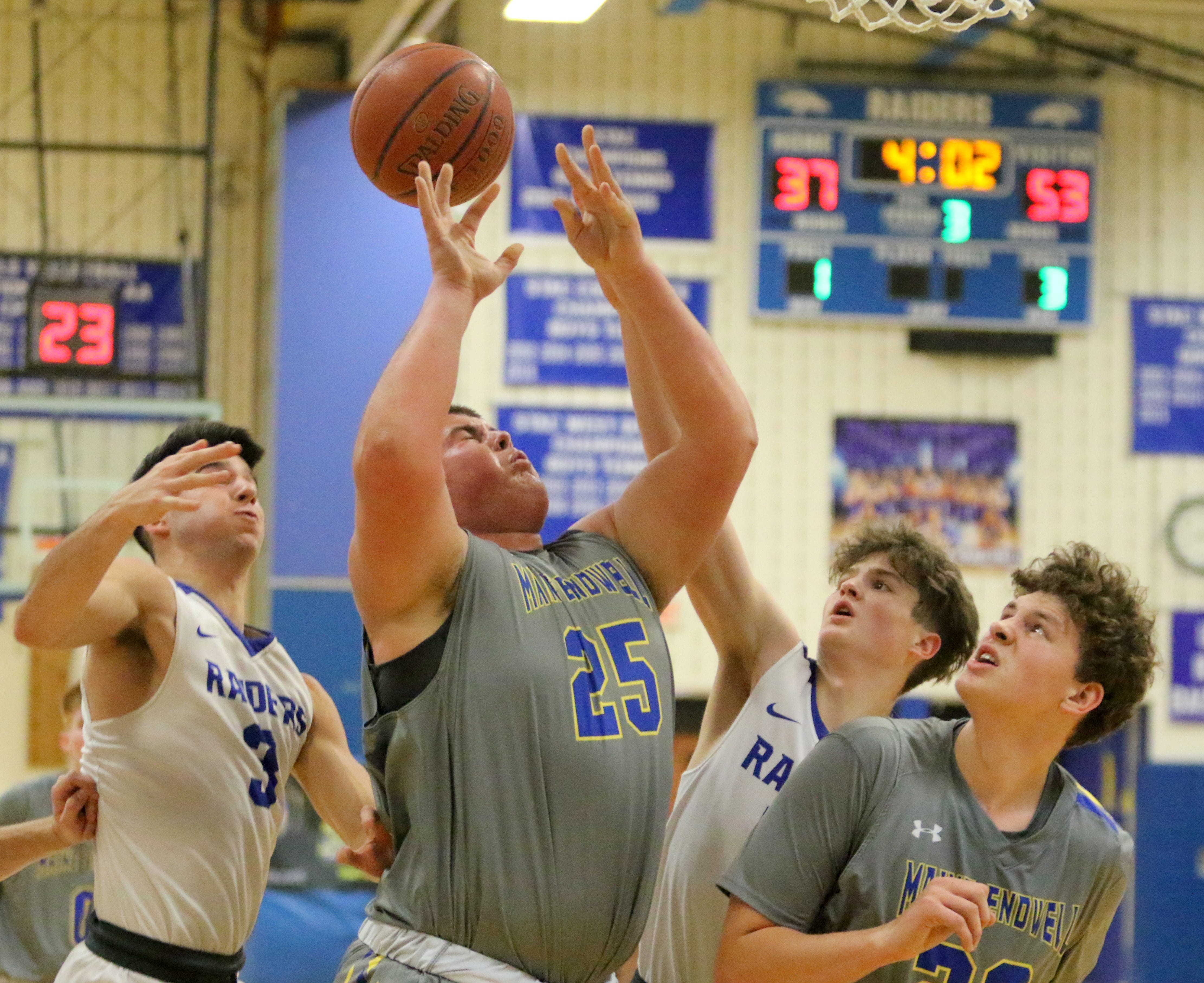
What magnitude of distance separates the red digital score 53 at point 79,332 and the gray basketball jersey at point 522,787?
6904 mm

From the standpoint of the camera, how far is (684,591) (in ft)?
30.7

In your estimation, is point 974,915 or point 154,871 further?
point 154,871

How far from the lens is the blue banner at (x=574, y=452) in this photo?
951cm

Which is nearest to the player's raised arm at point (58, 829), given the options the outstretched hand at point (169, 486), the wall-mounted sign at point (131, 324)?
the outstretched hand at point (169, 486)

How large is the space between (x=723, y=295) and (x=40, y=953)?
6101 millimetres

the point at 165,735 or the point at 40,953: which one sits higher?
the point at 165,735

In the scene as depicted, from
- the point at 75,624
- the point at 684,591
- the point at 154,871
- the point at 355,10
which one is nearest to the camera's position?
the point at 75,624

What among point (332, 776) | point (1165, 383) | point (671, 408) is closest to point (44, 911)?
point (332, 776)

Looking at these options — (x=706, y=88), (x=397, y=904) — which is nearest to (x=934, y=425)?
(x=706, y=88)

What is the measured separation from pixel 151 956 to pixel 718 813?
1352 mm

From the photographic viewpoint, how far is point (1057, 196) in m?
9.64

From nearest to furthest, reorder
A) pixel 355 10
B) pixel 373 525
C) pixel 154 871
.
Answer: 1. pixel 373 525
2. pixel 154 871
3. pixel 355 10

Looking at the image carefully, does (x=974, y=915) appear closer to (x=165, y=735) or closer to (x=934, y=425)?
(x=165, y=735)

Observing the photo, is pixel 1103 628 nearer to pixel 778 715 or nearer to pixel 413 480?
pixel 778 715
